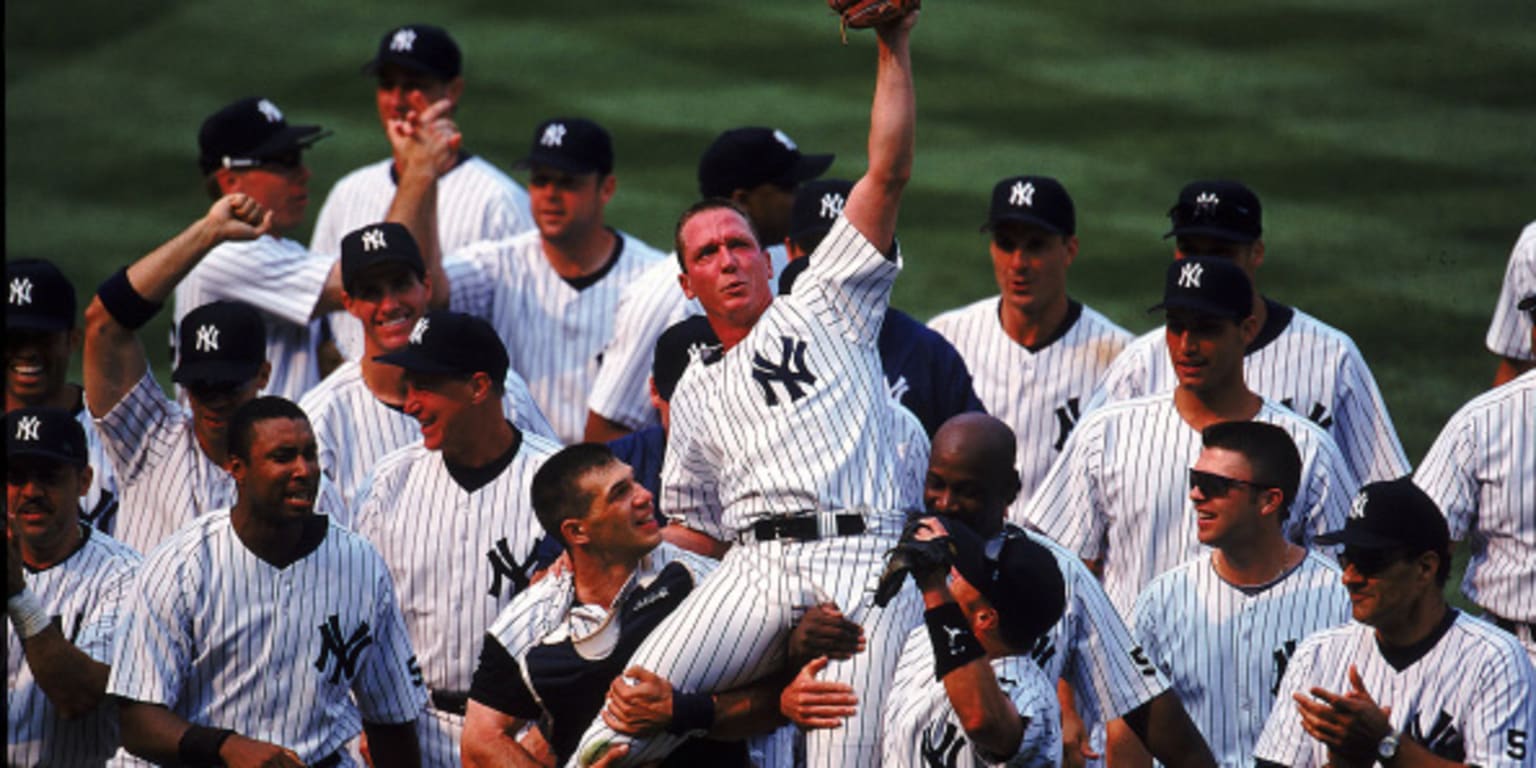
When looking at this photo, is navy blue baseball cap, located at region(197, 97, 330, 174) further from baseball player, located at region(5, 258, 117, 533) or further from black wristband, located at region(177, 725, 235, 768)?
black wristband, located at region(177, 725, 235, 768)

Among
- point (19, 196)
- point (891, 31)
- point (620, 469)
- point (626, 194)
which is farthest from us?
point (19, 196)

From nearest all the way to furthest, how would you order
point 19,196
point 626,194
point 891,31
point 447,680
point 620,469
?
point 891,31 → point 620,469 → point 447,680 → point 626,194 → point 19,196

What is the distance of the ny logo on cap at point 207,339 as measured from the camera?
21.3 feet

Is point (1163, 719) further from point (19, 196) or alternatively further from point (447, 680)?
point (19, 196)

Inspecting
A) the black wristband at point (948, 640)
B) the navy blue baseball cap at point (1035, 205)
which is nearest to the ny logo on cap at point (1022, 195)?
the navy blue baseball cap at point (1035, 205)

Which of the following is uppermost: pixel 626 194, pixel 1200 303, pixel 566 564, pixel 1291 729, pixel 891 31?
pixel 626 194

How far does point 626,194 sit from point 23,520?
7.06 m

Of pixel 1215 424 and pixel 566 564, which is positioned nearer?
pixel 566 564

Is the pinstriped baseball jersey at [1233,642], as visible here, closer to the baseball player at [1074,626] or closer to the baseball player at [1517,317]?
the baseball player at [1074,626]

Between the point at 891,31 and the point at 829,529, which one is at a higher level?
the point at 891,31

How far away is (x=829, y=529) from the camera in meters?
5.14

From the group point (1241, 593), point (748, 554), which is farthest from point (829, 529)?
point (1241, 593)

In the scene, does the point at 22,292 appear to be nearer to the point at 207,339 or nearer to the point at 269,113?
the point at 207,339

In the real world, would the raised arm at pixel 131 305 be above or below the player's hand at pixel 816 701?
above
